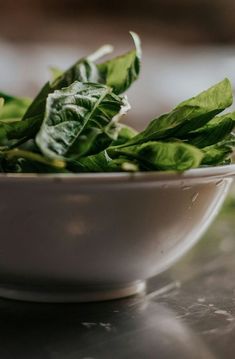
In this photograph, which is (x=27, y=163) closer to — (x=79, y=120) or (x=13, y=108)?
(x=79, y=120)

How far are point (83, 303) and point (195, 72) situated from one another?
2.98m

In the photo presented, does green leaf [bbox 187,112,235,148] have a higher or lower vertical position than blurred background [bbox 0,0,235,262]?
lower

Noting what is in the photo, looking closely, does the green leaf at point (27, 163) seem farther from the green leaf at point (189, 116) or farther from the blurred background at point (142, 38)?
the blurred background at point (142, 38)

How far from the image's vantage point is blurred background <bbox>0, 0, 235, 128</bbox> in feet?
10.9

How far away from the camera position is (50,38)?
11.5ft

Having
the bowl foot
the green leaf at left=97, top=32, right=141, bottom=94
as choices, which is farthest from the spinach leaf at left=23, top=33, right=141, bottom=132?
the bowl foot

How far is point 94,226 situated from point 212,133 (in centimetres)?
17

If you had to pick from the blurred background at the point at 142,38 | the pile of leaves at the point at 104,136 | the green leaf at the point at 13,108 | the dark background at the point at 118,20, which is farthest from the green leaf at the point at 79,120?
the dark background at the point at 118,20

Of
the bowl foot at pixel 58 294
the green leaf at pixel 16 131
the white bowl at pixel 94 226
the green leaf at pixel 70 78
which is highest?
the green leaf at pixel 70 78

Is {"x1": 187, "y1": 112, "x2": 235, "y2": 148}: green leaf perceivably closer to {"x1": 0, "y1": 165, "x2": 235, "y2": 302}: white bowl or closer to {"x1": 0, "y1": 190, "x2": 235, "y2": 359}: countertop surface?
{"x1": 0, "y1": 165, "x2": 235, "y2": 302}: white bowl

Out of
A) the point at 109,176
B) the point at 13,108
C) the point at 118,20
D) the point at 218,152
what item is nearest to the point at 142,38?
the point at 118,20

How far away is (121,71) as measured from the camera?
2.85 ft

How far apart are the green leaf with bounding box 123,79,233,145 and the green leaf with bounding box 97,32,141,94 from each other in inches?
5.4

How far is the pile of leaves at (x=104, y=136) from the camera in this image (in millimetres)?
629
